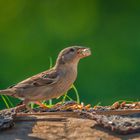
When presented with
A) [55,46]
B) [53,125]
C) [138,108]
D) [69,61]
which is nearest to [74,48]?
[69,61]

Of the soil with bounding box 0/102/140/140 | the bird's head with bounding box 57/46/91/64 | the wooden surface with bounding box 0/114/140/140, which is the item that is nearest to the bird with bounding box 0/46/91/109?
the bird's head with bounding box 57/46/91/64

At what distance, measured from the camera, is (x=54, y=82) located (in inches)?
218

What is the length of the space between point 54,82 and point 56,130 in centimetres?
102

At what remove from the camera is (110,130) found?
451 centimetres

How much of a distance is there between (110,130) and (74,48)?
4.23 ft

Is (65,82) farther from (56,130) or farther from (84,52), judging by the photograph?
(56,130)

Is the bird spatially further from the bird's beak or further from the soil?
the soil

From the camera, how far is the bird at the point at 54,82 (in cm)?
548

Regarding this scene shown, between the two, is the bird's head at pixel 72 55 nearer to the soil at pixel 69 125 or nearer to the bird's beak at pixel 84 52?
the bird's beak at pixel 84 52

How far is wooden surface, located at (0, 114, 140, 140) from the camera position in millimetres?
4410

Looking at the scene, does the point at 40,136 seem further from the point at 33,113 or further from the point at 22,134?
the point at 33,113

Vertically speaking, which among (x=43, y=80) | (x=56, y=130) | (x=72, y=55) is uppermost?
(x=72, y=55)

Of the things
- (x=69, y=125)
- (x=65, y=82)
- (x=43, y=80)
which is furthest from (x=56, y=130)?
(x=43, y=80)

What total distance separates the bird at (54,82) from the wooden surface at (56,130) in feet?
1.88
